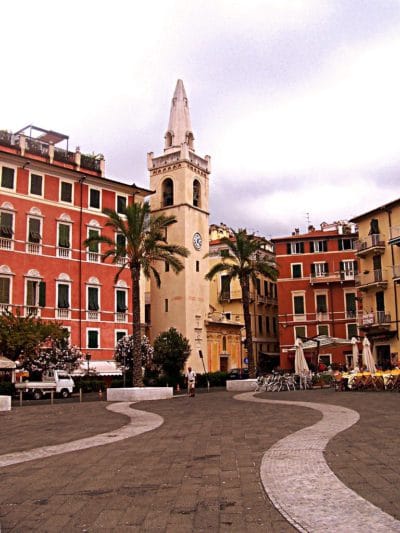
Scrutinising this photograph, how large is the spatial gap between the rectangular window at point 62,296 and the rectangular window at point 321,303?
29.8 metres

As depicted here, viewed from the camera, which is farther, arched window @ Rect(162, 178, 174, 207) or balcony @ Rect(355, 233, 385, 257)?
arched window @ Rect(162, 178, 174, 207)

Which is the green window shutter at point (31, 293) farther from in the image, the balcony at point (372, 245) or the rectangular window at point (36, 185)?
the balcony at point (372, 245)

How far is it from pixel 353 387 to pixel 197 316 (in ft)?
103

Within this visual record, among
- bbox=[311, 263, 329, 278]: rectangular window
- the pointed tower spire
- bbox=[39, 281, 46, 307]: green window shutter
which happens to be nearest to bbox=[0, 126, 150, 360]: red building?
bbox=[39, 281, 46, 307]: green window shutter

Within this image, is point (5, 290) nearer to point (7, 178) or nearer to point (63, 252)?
point (63, 252)

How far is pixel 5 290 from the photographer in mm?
41406

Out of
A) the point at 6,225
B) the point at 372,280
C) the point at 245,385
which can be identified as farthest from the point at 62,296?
the point at 372,280

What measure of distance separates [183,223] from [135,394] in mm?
32807

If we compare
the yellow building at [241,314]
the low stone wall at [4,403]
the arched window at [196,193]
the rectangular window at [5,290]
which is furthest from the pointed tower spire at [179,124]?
the low stone wall at [4,403]

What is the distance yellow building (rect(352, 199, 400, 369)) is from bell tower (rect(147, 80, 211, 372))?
16.6 meters

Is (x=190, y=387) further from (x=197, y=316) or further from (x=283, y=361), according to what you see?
(x=283, y=361)

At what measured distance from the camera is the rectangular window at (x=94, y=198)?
48.4 meters

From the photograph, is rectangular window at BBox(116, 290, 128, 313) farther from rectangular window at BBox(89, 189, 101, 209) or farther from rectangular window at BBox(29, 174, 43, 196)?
rectangular window at BBox(29, 174, 43, 196)

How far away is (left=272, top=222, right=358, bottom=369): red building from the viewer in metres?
63.0
